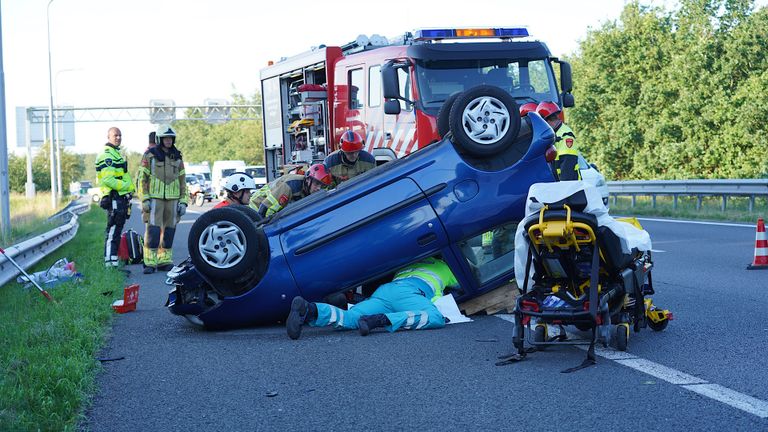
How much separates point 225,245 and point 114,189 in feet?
21.8

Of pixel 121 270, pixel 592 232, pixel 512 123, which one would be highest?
pixel 512 123

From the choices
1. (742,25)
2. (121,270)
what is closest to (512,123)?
(121,270)

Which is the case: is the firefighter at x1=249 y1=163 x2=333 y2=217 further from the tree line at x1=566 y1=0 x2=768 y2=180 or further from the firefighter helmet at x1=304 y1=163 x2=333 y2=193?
the tree line at x1=566 y1=0 x2=768 y2=180

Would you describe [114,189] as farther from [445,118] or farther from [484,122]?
[484,122]

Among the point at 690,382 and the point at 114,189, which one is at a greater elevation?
the point at 114,189

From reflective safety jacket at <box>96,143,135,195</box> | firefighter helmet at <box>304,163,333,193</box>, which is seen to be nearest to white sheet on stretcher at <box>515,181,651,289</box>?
firefighter helmet at <box>304,163,333,193</box>

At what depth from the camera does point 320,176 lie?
969 cm

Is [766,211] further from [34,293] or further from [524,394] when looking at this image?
[524,394]

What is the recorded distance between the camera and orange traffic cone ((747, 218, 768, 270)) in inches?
453

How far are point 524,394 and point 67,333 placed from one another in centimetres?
397

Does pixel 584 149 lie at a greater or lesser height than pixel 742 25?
lesser

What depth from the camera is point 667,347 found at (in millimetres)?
6695

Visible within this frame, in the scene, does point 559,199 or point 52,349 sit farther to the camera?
point 52,349

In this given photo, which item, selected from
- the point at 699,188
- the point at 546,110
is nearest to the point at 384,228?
the point at 546,110
